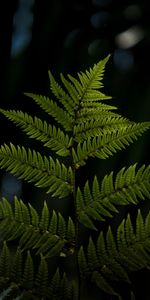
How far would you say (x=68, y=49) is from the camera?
1563 millimetres

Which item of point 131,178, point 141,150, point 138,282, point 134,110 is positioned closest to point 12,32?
point 134,110

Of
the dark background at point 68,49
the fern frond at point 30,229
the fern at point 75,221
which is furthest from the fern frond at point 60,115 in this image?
the dark background at point 68,49

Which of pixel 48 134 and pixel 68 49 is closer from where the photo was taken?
pixel 48 134

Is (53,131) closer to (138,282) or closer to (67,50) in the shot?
(138,282)

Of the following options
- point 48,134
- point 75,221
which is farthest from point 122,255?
point 48,134

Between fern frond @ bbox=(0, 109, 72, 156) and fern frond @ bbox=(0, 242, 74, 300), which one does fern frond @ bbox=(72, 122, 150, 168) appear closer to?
fern frond @ bbox=(0, 109, 72, 156)

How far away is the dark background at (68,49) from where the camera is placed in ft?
4.93

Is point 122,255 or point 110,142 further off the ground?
point 110,142

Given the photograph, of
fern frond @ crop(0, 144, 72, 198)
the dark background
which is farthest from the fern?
the dark background

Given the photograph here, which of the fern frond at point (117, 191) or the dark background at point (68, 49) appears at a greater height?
the dark background at point (68, 49)

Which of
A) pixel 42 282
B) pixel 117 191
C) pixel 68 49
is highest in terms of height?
pixel 68 49

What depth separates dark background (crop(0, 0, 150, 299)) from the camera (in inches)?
59.2

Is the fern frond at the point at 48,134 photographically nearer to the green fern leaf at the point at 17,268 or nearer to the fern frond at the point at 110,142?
the fern frond at the point at 110,142

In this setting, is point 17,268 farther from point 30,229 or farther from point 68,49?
point 68,49
